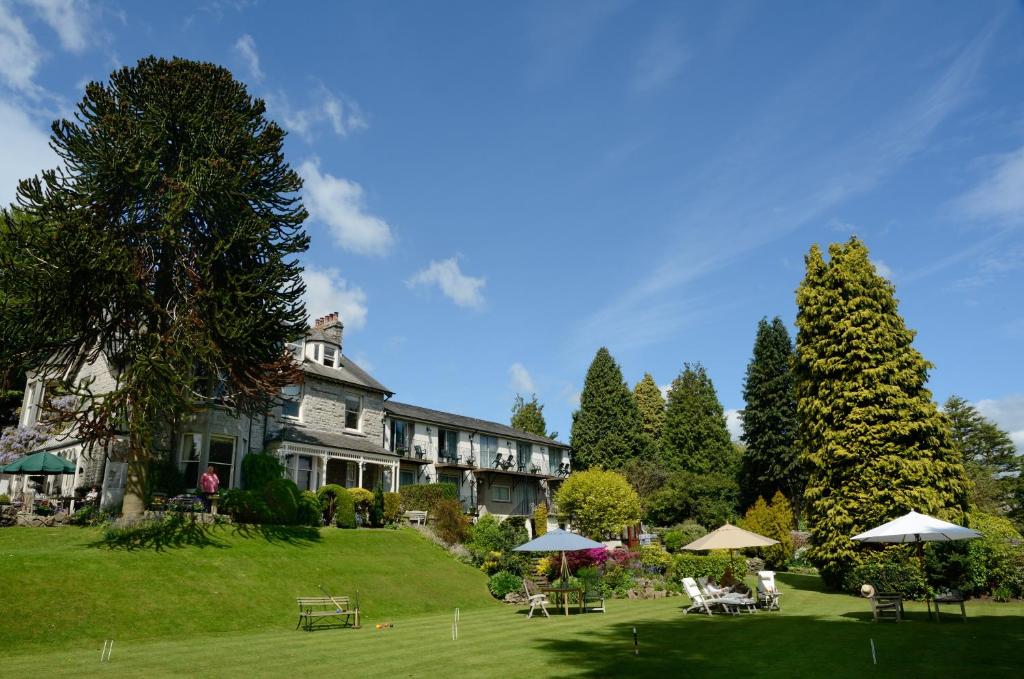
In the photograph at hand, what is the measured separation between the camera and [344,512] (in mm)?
28328

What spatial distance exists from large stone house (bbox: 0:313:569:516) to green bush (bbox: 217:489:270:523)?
3655 millimetres

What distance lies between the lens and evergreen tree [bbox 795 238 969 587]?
23.5 m

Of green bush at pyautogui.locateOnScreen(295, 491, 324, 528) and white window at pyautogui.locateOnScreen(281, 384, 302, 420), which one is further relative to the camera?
white window at pyautogui.locateOnScreen(281, 384, 302, 420)

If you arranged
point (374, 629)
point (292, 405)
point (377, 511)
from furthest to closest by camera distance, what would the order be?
point (292, 405) → point (377, 511) → point (374, 629)

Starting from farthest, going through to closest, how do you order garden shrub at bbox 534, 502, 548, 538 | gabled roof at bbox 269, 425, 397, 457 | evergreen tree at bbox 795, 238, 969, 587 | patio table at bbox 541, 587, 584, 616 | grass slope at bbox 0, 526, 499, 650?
garden shrub at bbox 534, 502, 548, 538 → gabled roof at bbox 269, 425, 397, 457 → evergreen tree at bbox 795, 238, 969, 587 → patio table at bbox 541, 587, 584, 616 → grass slope at bbox 0, 526, 499, 650

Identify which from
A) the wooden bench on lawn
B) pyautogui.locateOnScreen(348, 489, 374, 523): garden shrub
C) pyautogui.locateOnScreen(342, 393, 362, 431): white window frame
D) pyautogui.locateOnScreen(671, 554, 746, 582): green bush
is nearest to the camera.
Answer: the wooden bench on lawn

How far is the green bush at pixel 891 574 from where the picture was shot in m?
19.6

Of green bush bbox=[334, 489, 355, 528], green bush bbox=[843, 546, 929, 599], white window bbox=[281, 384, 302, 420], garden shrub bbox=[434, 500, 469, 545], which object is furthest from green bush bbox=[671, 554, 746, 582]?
white window bbox=[281, 384, 302, 420]

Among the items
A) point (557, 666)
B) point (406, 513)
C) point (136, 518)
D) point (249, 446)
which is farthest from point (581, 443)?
point (557, 666)

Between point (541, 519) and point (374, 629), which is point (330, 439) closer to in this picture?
point (541, 519)

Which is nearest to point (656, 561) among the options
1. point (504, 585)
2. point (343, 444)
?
point (504, 585)

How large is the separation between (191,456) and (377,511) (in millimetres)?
8189

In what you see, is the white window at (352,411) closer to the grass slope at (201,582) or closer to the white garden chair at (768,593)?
the grass slope at (201,582)

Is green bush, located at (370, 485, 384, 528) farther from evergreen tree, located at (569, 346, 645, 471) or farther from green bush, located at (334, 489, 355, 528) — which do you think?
evergreen tree, located at (569, 346, 645, 471)
